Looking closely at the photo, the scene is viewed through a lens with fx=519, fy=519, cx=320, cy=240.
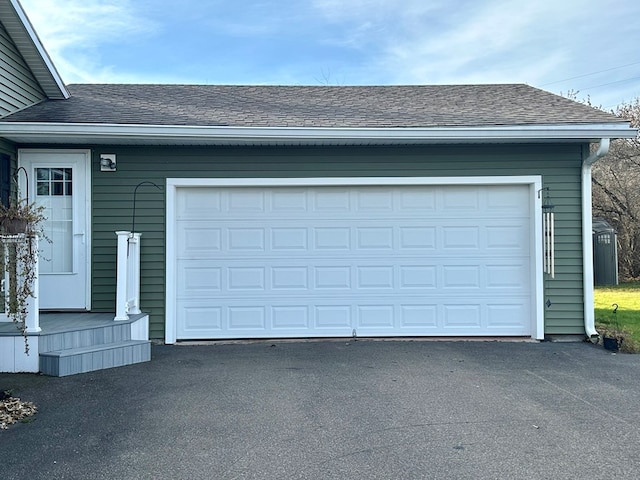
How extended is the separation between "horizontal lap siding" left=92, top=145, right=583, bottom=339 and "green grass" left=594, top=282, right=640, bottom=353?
716 millimetres

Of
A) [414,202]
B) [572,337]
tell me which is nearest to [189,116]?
[414,202]

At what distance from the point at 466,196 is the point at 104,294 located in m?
4.93

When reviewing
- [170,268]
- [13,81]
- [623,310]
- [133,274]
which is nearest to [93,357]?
[133,274]

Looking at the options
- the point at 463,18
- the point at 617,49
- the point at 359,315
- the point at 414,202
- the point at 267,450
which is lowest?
the point at 267,450

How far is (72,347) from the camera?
5.35 metres

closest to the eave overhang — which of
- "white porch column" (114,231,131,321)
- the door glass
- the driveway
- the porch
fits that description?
the door glass

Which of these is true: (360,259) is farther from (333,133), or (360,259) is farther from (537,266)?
(537,266)

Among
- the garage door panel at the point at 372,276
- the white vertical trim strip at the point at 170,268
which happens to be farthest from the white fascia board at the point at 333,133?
the garage door panel at the point at 372,276

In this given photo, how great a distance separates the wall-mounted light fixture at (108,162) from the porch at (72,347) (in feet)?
6.47

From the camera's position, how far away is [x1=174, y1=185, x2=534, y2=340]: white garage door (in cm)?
691

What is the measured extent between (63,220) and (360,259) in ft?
12.8

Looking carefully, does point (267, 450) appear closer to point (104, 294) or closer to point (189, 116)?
point (104, 294)

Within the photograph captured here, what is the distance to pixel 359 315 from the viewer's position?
6941 millimetres

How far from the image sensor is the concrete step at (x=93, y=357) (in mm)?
5023
